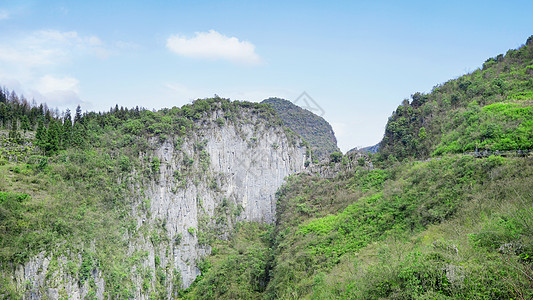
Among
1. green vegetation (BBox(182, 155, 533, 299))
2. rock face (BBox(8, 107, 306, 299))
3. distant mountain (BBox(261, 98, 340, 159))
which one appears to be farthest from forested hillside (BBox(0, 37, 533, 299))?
distant mountain (BBox(261, 98, 340, 159))

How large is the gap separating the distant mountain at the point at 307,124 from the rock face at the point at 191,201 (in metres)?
25.6

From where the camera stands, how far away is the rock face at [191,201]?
27.7 metres

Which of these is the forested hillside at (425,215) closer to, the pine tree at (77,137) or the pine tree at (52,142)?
the pine tree at (77,137)

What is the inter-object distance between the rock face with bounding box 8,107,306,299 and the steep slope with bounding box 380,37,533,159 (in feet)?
92.1

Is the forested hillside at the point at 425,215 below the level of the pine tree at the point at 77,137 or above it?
below

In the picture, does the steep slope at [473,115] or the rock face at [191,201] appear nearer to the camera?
the steep slope at [473,115]

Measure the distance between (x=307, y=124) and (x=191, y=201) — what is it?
188 ft

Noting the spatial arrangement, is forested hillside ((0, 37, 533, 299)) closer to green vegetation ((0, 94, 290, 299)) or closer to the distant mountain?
green vegetation ((0, 94, 290, 299))

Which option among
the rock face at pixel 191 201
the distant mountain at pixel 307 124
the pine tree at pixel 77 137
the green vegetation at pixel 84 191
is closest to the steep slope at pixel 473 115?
the rock face at pixel 191 201

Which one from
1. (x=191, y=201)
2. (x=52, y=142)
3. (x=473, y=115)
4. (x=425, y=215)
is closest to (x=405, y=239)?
(x=425, y=215)

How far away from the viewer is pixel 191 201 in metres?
48.4

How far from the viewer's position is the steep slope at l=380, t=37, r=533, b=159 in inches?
886

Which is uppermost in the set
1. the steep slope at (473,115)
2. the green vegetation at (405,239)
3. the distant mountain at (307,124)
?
the distant mountain at (307,124)

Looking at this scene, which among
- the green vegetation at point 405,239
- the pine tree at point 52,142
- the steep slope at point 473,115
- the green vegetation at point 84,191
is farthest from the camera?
the pine tree at point 52,142
